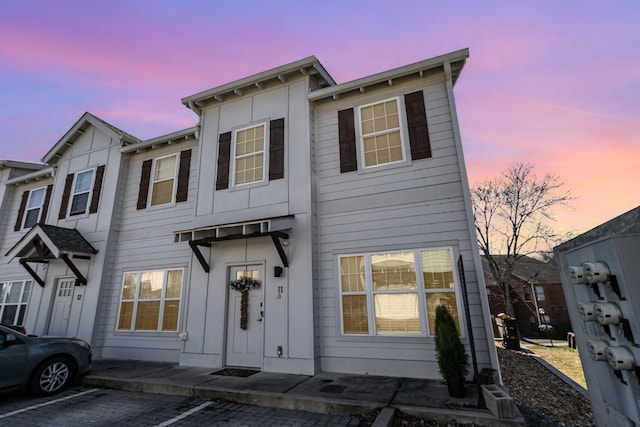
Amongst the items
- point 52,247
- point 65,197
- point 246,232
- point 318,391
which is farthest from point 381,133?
point 65,197

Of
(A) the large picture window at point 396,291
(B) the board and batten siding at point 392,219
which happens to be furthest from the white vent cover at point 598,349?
(A) the large picture window at point 396,291

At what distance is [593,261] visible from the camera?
245cm

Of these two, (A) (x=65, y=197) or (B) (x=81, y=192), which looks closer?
(B) (x=81, y=192)

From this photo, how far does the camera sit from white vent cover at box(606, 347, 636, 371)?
2109mm

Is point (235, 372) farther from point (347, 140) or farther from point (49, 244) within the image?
point (49, 244)

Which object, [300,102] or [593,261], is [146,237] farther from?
[593,261]

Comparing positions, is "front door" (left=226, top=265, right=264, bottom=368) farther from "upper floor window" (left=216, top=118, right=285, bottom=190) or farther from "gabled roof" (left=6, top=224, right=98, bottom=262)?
"gabled roof" (left=6, top=224, right=98, bottom=262)

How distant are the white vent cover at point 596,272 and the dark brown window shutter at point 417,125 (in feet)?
14.6

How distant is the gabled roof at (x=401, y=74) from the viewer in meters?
6.40

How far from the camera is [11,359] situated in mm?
5199

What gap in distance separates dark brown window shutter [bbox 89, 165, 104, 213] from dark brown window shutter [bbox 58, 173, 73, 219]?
135 cm

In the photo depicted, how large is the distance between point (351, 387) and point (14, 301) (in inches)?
499

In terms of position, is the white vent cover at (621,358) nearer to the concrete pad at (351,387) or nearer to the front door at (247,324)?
the concrete pad at (351,387)

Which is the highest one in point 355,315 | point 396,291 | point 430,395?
point 396,291
